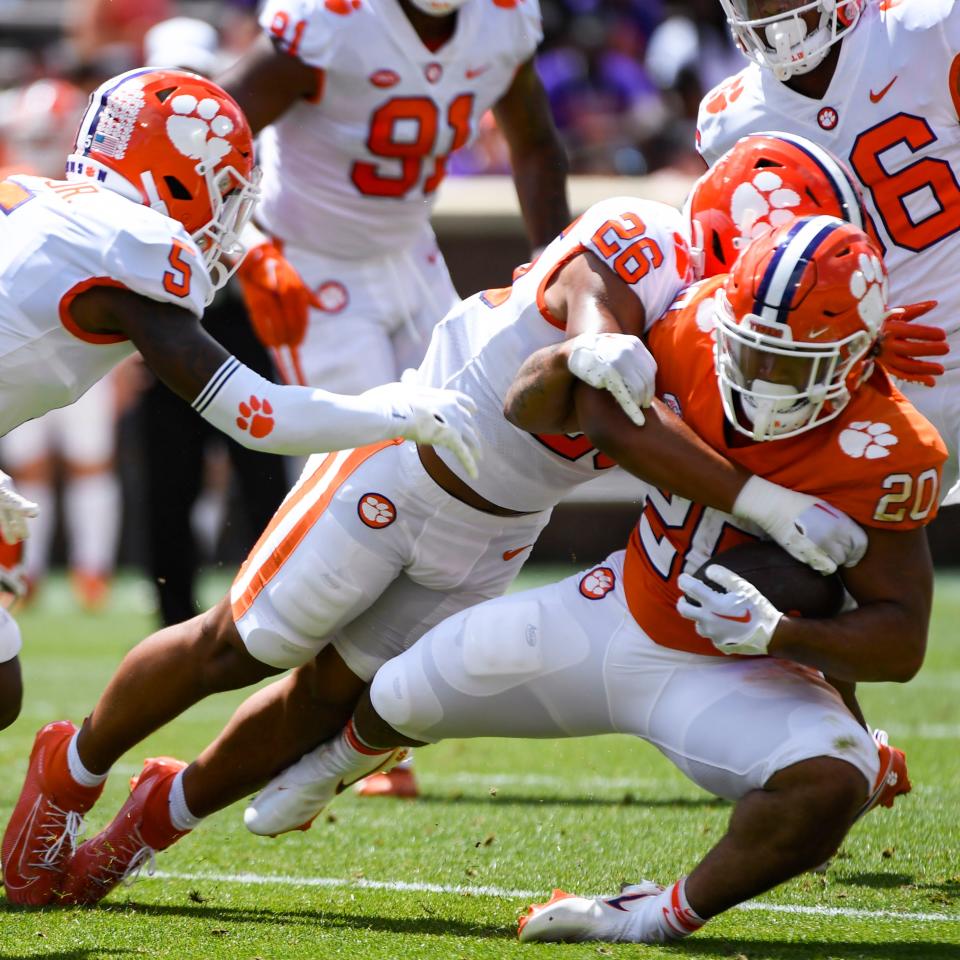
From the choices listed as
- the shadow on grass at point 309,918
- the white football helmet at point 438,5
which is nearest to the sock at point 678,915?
the shadow on grass at point 309,918

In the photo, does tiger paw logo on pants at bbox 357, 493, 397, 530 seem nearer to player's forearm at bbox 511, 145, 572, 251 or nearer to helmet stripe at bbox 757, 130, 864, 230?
helmet stripe at bbox 757, 130, 864, 230

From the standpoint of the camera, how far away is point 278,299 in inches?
176

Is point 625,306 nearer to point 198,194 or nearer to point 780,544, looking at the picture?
point 780,544

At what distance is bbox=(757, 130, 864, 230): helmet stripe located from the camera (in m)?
2.96

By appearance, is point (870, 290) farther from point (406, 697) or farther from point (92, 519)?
point (92, 519)

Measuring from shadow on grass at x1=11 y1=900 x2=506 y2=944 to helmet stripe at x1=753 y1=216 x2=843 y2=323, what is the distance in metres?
1.11

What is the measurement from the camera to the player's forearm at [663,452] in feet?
8.84

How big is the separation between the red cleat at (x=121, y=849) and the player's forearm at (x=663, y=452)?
1149mm

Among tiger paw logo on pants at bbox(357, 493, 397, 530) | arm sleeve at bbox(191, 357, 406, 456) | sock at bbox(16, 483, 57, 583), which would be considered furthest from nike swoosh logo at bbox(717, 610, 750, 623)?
sock at bbox(16, 483, 57, 583)

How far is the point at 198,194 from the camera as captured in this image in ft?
10.2

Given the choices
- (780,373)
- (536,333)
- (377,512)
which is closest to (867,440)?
(780,373)

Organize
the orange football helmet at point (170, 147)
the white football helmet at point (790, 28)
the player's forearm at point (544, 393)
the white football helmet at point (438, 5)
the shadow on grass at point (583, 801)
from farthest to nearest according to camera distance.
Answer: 1. the white football helmet at point (438, 5)
2. the shadow on grass at point (583, 801)
3. the white football helmet at point (790, 28)
4. the orange football helmet at point (170, 147)
5. the player's forearm at point (544, 393)

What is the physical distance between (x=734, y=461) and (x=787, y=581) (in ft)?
0.70

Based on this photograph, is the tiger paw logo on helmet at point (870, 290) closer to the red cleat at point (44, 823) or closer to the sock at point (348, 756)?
the sock at point (348, 756)
